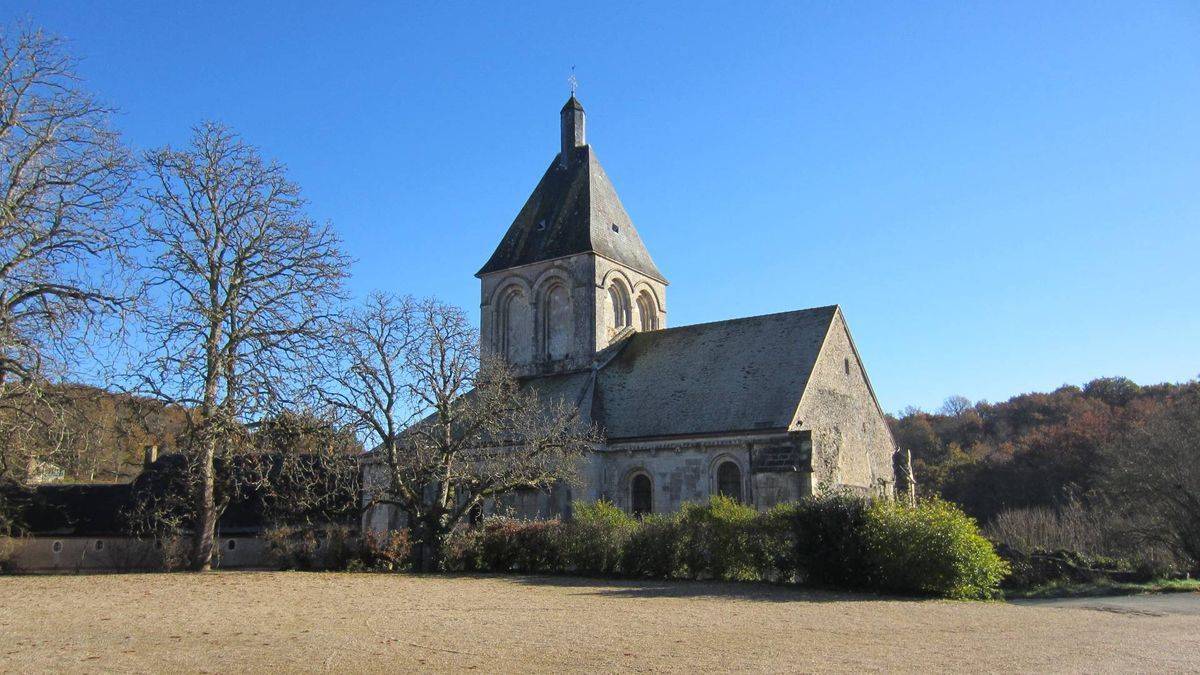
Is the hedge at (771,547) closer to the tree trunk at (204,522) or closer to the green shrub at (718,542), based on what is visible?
the green shrub at (718,542)

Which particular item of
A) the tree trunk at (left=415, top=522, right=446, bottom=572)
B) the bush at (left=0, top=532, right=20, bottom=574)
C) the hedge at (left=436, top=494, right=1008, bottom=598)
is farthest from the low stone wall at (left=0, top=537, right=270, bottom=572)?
the hedge at (left=436, top=494, right=1008, bottom=598)

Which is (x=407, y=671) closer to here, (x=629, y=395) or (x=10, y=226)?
(x=10, y=226)

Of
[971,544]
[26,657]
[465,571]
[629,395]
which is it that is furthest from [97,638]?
[629,395]

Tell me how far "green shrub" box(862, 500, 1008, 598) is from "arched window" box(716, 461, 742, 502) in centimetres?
765

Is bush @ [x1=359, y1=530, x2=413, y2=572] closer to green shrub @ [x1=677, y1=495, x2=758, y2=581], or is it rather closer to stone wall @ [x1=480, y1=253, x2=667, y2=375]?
green shrub @ [x1=677, y1=495, x2=758, y2=581]

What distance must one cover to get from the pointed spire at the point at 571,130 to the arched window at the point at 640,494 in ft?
44.7

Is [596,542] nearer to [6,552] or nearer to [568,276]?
[568,276]

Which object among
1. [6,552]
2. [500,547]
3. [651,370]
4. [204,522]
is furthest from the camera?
[651,370]

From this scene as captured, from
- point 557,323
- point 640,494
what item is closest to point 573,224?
point 557,323

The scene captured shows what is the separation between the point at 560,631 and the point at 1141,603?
10.7 m

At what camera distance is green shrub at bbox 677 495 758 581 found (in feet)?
60.7

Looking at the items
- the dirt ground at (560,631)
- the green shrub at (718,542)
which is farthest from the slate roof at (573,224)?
the dirt ground at (560,631)

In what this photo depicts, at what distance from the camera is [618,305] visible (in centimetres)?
3203

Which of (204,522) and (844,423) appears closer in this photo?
(204,522)
